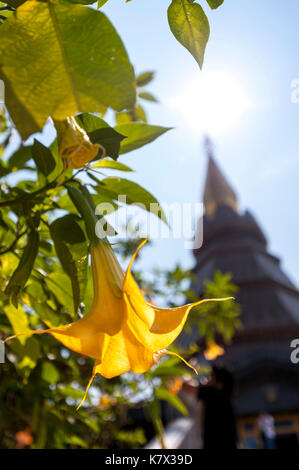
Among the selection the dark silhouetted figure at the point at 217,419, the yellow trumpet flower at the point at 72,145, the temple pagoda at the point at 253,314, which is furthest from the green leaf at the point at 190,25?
the temple pagoda at the point at 253,314

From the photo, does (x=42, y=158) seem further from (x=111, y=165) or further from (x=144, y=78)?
(x=144, y=78)

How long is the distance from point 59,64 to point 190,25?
0.52 ft

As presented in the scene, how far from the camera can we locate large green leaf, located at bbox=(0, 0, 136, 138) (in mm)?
221

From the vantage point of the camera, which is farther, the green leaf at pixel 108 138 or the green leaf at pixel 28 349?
the green leaf at pixel 28 349

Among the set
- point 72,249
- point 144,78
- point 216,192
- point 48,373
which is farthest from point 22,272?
point 216,192

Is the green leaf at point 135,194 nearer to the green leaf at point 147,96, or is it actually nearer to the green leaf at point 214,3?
the green leaf at point 214,3

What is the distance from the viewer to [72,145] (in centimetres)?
30

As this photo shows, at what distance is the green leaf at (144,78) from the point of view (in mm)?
906

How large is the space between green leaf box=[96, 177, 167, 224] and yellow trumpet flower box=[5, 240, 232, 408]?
4.9 inches

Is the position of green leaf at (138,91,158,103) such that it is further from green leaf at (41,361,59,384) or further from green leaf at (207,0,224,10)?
green leaf at (41,361,59,384)

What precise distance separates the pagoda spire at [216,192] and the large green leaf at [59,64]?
1996cm

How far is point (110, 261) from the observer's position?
357 millimetres

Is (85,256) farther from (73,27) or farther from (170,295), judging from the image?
(170,295)

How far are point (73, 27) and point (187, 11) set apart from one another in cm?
15
